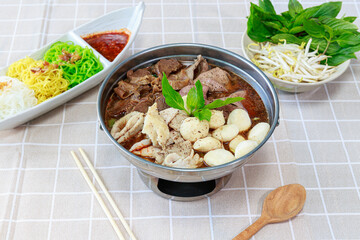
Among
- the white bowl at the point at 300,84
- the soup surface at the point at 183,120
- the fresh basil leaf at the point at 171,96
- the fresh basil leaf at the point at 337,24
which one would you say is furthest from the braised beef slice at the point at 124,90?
the fresh basil leaf at the point at 337,24

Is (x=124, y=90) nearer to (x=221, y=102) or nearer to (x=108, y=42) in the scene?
(x=221, y=102)

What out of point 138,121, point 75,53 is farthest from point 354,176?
point 75,53

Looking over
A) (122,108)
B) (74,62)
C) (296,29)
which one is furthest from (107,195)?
(296,29)

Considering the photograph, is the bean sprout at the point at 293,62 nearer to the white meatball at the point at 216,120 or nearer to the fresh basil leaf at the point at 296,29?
the fresh basil leaf at the point at 296,29

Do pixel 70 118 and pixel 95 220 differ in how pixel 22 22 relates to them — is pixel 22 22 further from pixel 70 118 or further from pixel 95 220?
pixel 95 220

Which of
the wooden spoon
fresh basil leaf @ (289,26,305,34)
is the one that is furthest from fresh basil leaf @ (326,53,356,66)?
the wooden spoon

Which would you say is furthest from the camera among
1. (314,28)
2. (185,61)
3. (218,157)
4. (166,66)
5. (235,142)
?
(314,28)

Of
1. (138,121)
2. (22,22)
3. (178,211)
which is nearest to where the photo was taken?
(138,121)
